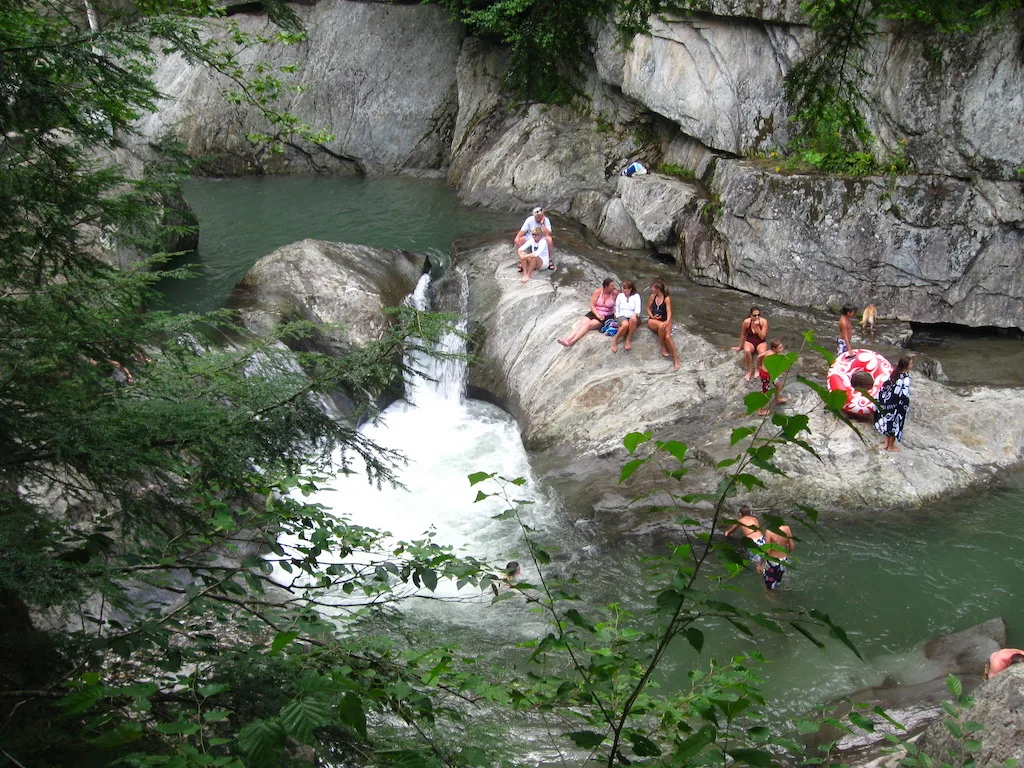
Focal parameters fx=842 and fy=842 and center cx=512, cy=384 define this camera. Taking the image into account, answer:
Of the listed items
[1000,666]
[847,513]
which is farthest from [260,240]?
[1000,666]

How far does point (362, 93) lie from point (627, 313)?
16.2m

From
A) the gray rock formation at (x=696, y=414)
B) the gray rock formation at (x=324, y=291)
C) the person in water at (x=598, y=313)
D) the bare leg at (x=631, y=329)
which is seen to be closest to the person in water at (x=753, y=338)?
the gray rock formation at (x=696, y=414)

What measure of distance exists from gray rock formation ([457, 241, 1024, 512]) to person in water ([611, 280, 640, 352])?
20cm

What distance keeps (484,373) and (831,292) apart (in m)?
6.26

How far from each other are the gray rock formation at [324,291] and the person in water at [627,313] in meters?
3.78

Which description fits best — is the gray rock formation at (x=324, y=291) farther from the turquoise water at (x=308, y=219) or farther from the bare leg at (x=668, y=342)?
the bare leg at (x=668, y=342)

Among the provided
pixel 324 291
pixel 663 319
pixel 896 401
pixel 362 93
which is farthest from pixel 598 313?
pixel 362 93

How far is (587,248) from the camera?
16.8 meters

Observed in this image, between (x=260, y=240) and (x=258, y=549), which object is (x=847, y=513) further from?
(x=260, y=240)

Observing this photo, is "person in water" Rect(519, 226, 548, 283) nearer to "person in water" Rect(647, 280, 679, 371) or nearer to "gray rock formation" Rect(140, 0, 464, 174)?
"person in water" Rect(647, 280, 679, 371)

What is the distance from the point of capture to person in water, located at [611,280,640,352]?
11.9 metres

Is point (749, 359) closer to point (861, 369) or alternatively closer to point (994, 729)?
point (861, 369)

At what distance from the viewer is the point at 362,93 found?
25.0 meters

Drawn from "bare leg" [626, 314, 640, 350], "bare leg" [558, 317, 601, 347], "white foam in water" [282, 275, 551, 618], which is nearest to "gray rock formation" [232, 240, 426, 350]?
"white foam in water" [282, 275, 551, 618]
